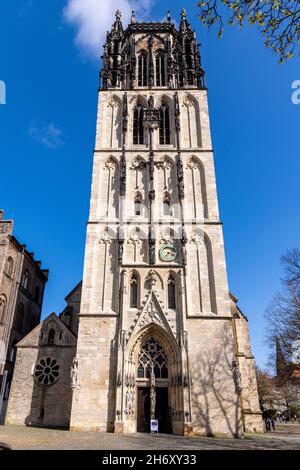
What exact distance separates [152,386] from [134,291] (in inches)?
188

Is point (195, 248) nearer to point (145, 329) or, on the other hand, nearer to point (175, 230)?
point (175, 230)

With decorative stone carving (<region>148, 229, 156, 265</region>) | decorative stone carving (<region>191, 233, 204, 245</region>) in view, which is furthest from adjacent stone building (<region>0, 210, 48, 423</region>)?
decorative stone carving (<region>191, 233, 204, 245</region>)

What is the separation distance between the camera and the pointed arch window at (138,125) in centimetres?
2375

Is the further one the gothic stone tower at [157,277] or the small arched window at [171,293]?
the small arched window at [171,293]

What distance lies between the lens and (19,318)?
25609 mm

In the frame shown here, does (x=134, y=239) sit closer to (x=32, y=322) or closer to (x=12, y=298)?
(x=12, y=298)

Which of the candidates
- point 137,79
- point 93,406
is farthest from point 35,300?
point 137,79

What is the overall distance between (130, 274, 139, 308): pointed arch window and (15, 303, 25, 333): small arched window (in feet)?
36.3

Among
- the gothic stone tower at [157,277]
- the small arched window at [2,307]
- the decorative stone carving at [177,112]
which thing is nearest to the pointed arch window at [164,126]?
the gothic stone tower at [157,277]

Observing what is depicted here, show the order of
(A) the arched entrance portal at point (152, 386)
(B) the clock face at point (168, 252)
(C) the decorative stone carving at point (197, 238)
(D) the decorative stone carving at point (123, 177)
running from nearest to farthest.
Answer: (A) the arched entrance portal at point (152, 386) → (B) the clock face at point (168, 252) → (C) the decorative stone carving at point (197, 238) → (D) the decorative stone carving at point (123, 177)

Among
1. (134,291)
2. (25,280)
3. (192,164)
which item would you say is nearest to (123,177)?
(192,164)

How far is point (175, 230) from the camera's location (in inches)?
788

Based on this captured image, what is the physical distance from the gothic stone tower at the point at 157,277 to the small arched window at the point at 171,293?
5 cm

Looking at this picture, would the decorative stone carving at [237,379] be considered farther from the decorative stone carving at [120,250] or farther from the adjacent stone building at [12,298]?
the adjacent stone building at [12,298]
